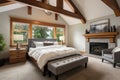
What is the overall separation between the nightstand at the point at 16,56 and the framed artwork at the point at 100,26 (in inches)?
173

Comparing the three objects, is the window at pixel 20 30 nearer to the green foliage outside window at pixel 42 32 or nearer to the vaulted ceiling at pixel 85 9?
the green foliage outside window at pixel 42 32

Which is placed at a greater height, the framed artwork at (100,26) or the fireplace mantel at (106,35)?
the framed artwork at (100,26)

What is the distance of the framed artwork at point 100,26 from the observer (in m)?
4.52

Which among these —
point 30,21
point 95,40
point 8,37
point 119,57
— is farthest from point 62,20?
point 119,57

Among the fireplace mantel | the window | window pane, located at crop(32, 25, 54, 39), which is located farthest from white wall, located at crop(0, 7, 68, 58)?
the fireplace mantel

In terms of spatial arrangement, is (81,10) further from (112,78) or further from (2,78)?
(2,78)

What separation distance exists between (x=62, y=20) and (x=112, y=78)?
547 centimetres

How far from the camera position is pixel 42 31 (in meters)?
5.99

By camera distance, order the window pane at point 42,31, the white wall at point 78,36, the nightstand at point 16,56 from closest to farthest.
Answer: the nightstand at point 16,56, the window pane at point 42,31, the white wall at point 78,36

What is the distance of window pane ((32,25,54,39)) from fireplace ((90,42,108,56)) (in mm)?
3078

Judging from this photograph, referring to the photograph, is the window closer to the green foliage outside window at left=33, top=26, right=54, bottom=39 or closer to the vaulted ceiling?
the green foliage outside window at left=33, top=26, right=54, bottom=39

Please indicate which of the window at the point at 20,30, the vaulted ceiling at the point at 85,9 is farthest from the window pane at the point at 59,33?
the window at the point at 20,30

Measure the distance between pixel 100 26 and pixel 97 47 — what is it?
4.37 ft

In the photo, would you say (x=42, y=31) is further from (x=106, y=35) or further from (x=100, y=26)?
(x=106, y=35)
